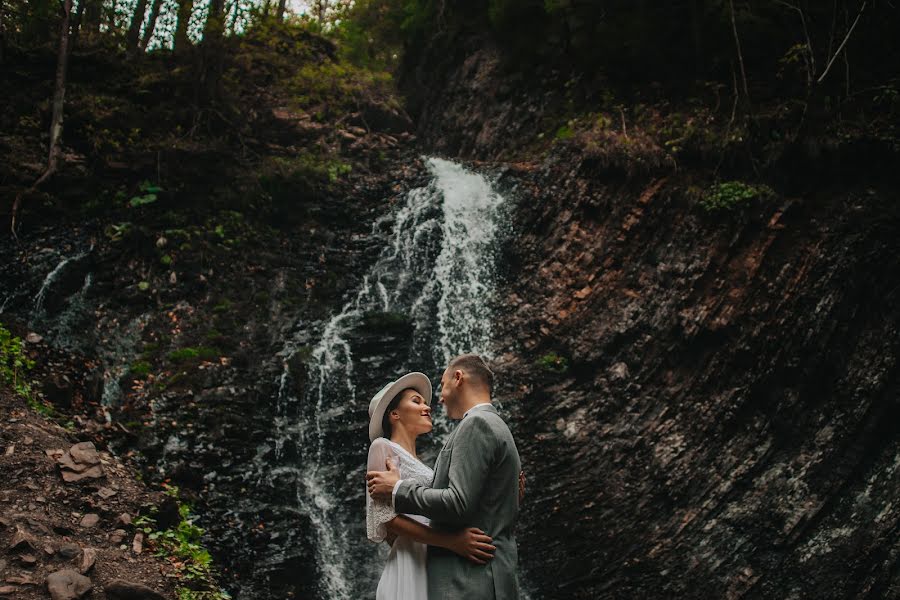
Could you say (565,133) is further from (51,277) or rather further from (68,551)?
(68,551)

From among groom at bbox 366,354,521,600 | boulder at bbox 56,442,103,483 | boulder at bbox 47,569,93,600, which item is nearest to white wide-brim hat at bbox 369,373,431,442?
groom at bbox 366,354,521,600

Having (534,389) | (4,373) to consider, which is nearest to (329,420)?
(534,389)

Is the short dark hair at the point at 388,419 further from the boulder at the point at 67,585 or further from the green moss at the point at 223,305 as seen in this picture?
the green moss at the point at 223,305

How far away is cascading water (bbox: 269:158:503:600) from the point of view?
7.94m

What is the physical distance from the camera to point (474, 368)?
2957mm

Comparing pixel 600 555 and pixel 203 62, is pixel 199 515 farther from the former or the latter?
pixel 203 62

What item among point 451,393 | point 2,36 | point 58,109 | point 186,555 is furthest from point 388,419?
point 2,36

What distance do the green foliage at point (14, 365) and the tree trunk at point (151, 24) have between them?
382 inches

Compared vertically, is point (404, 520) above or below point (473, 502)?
below

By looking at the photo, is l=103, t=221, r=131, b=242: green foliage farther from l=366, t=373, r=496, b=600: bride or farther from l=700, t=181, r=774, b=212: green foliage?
l=700, t=181, r=774, b=212: green foliage

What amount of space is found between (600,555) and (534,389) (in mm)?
2729

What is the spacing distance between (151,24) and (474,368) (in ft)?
52.6

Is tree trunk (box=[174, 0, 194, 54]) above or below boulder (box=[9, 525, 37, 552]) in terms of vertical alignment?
above

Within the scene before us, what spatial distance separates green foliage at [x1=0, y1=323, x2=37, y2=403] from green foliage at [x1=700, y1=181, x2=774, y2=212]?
10.1m
